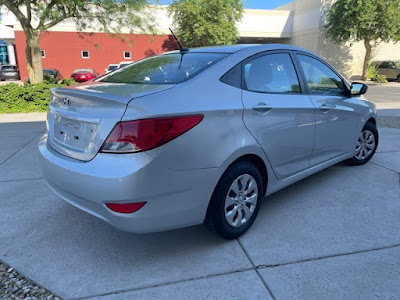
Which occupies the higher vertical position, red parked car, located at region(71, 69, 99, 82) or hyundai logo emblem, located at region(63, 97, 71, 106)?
hyundai logo emblem, located at region(63, 97, 71, 106)

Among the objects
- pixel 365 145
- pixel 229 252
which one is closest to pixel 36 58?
pixel 365 145

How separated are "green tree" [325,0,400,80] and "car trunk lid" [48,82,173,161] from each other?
992 inches

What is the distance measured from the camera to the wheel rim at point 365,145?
4.51 m

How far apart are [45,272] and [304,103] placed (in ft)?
9.17

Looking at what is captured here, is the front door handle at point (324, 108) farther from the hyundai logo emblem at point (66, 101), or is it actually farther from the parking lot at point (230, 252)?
the hyundai logo emblem at point (66, 101)

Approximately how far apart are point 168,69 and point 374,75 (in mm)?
27772

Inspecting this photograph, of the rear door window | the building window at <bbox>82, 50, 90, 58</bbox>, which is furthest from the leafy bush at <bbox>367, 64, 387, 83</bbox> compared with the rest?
the rear door window

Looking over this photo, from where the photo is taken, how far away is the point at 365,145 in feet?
15.1

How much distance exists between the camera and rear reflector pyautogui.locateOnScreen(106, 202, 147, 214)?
2.12 metres

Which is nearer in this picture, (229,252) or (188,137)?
→ (188,137)

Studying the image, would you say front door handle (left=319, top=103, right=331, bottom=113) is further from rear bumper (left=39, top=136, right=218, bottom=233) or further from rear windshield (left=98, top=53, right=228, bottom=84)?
rear bumper (left=39, top=136, right=218, bottom=233)

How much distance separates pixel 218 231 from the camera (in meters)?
2.64

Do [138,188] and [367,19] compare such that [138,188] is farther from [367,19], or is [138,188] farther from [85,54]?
[85,54]

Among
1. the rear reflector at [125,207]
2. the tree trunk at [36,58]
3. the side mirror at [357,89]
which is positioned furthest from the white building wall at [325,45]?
the rear reflector at [125,207]
